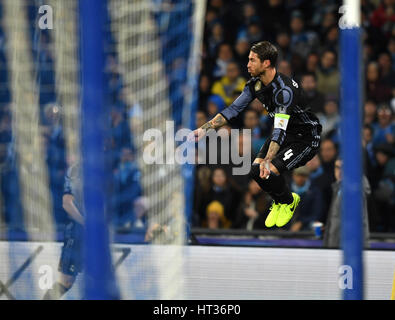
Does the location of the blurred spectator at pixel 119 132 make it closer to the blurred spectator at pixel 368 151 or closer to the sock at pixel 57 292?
the sock at pixel 57 292

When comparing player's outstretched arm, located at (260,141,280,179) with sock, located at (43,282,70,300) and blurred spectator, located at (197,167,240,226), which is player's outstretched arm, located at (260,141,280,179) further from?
blurred spectator, located at (197,167,240,226)

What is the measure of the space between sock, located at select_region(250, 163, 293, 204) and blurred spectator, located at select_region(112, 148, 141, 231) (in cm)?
93

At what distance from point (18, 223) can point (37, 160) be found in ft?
3.63

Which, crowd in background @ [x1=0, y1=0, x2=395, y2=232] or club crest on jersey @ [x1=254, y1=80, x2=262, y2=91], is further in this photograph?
crowd in background @ [x1=0, y1=0, x2=395, y2=232]

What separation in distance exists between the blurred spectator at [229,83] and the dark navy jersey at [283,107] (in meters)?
3.89

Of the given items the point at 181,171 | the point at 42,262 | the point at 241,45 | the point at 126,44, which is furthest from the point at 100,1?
the point at 241,45

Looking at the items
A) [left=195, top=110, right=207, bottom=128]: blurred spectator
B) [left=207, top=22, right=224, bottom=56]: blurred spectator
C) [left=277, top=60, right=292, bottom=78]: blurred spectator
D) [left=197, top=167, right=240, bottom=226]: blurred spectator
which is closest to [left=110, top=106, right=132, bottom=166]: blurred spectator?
[left=197, top=167, right=240, bottom=226]: blurred spectator

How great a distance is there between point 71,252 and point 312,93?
13.1 feet

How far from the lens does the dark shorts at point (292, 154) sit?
734cm

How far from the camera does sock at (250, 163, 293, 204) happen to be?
7.21m

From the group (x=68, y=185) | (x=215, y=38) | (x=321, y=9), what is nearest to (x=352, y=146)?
(x=68, y=185)

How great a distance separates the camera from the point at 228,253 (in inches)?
360

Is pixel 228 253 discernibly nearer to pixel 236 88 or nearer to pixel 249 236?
pixel 249 236

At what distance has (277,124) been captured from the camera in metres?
6.95
